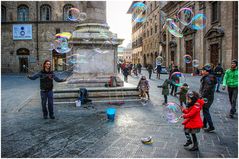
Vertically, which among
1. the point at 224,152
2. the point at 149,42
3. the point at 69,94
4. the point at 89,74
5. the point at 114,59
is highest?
the point at 149,42

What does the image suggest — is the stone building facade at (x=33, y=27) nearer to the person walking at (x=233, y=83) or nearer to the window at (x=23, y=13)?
the window at (x=23, y=13)

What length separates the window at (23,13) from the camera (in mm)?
34344

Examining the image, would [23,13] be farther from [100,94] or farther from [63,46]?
[100,94]

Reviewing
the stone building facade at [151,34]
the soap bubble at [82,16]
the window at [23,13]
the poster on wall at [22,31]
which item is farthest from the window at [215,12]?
the window at [23,13]

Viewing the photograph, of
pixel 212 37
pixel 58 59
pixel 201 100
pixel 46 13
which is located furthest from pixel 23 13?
pixel 201 100

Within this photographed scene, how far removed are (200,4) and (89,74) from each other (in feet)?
62.1

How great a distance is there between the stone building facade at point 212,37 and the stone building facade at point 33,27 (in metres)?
14.6

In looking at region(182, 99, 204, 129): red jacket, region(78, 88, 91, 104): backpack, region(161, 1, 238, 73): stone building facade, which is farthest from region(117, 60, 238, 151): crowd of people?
region(161, 1, 238, 73): stone building facade

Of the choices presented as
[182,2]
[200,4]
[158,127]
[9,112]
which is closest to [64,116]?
[9,112]

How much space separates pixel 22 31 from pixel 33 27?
166 centimetres

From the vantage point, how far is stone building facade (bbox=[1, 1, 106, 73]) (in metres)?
33.9

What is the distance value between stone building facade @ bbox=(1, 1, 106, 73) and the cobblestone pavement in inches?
1110

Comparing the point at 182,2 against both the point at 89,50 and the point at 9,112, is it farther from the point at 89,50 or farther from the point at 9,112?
the point at 9,112

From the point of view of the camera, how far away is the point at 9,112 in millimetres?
7250
